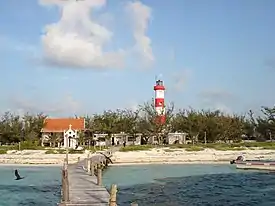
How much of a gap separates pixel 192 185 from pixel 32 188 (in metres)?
10.3

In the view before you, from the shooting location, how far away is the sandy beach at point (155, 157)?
52.7 metres

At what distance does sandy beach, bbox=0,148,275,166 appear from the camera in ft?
173

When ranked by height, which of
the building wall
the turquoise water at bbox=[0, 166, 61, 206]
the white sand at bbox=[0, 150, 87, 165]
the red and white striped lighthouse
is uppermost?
the red and white striped lighthouse

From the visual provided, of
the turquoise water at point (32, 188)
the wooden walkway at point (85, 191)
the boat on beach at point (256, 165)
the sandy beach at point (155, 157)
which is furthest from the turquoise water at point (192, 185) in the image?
the sandy beach at point (155, 157)

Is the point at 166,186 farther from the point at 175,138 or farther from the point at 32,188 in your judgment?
the point at 175,138

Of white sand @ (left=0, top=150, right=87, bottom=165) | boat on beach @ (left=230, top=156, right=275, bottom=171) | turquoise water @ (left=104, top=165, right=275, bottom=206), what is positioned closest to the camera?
turquoise water @ (left=104, top=165, right=275, bottom=206)

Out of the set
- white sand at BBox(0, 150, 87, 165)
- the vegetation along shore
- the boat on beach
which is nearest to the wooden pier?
the boat on beach

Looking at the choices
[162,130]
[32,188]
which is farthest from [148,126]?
[32,188]

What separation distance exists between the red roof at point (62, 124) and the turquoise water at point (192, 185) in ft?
109

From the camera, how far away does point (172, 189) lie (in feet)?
100

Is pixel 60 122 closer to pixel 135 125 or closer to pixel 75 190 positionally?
pixel 135 125

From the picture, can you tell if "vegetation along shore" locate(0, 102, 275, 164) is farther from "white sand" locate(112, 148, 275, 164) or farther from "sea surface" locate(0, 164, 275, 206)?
"sea surface" locate(0, 164, 275, 206)

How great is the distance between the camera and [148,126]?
79000 mm

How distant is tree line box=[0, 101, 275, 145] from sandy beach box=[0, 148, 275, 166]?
16.9m
